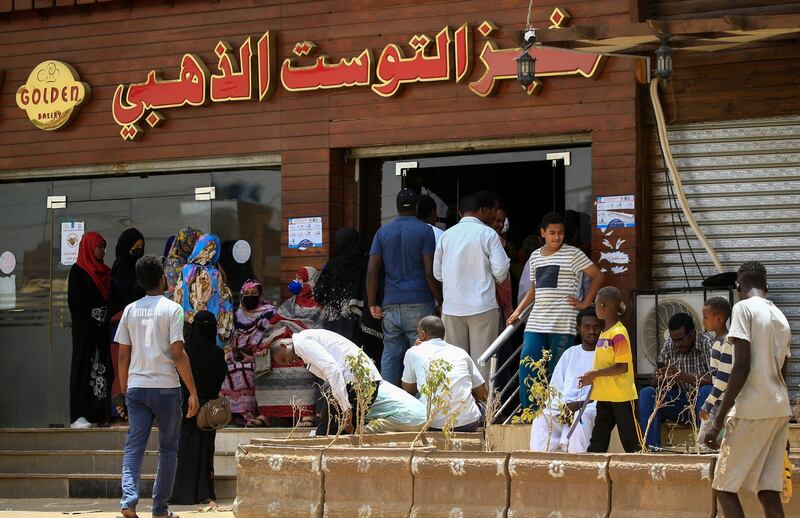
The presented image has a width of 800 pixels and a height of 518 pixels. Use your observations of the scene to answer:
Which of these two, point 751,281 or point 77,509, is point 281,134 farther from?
point 751,281

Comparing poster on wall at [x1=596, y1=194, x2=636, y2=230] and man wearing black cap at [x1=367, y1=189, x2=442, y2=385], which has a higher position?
poster on wall at [x1=596, y1=194, x2=636, y2=230]

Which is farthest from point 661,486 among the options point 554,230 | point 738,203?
point 738,203

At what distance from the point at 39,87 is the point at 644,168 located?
6440mm

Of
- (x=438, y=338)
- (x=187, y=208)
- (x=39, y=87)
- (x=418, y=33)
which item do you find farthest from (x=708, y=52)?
(x=39, y=87)

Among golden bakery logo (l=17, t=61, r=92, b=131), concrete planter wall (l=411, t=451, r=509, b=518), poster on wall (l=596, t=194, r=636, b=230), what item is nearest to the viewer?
concrete planter wall (l=411, t=451, r=509, b=518)

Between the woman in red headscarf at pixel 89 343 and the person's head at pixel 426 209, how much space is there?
3.30 m

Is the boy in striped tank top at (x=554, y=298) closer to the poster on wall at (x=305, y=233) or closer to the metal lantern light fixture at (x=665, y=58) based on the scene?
the metal lantern light fixture at (x=665, y=58)

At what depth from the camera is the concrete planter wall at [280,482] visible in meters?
8.54

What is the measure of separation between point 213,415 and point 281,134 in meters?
3.55

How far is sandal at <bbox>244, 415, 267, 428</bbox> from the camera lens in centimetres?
1216

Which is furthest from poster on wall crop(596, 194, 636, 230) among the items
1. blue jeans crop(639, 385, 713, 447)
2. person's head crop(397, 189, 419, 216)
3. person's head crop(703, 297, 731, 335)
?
person's head crop(703, 297, 731, 335)

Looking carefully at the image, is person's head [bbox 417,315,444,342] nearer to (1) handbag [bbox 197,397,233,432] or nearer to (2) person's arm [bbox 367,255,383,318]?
(2) person's arm [bbox 367,255,383,318]

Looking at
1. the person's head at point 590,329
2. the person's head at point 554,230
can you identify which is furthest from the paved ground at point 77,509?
the person's head at point 554,230

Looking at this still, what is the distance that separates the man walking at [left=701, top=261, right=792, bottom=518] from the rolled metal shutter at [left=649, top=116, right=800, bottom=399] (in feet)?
14.5
